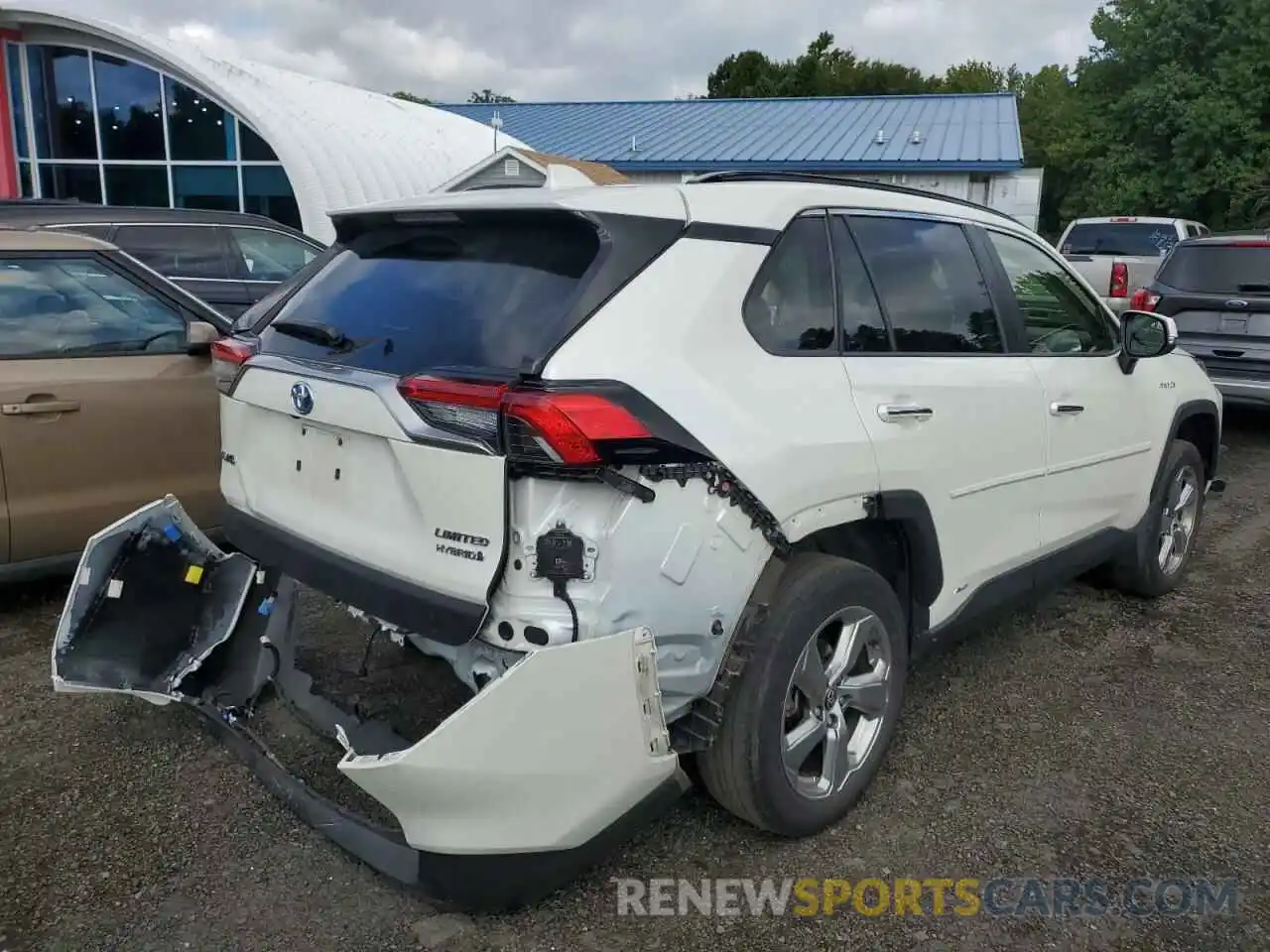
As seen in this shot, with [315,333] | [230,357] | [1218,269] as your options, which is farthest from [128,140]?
[315,333]

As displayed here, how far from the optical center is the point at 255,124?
1791 centimetres

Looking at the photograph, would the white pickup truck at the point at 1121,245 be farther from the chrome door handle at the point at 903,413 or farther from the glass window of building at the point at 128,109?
the glass window of building at the point at 128,109

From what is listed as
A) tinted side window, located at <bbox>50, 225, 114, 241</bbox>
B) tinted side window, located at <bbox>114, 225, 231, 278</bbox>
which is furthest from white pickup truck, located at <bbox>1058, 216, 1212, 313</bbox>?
tinted side window, located at <bbox>50, 225, 114, 241</bbox>

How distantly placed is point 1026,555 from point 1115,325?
1266 millimetres

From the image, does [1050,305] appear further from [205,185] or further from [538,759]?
[205,185]

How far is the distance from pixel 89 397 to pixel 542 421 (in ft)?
9.96

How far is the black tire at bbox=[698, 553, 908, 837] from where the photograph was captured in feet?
8.46

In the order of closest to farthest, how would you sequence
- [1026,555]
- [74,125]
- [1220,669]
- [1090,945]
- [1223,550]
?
1. [1090,945]
2. [1026,555]
3. [1220,669]
4. [1223,550]
5. [74,125]

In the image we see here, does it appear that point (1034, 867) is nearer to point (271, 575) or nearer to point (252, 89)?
point (271, 575)

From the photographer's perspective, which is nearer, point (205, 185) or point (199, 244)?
point (199, 244)

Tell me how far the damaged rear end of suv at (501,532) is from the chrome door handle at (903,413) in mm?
649

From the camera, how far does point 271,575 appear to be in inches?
131

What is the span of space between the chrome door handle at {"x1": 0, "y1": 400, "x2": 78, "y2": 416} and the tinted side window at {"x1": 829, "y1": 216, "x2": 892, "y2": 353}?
3.30 meters

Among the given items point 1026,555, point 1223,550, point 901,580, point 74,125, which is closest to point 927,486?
point 901,580
